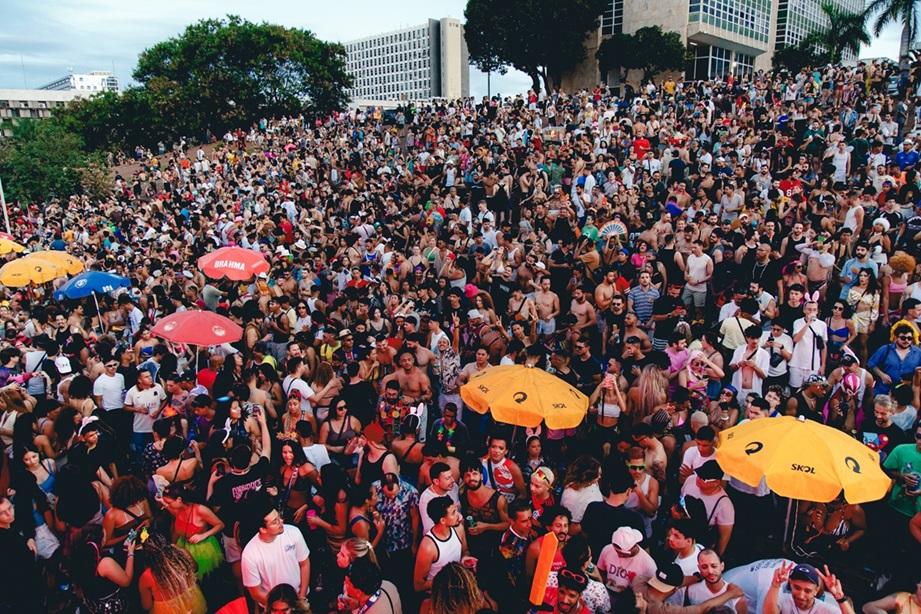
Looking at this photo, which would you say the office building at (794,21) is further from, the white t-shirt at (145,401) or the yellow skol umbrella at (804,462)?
the white t-shirt at (145,401)

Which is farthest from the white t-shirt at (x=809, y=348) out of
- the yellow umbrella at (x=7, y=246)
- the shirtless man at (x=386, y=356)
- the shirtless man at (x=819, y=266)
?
the yellow umbrella at (x=7, y=246)

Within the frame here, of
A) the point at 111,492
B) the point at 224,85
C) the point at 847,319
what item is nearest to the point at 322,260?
the point at 111,492

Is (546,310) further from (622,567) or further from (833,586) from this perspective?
(833,586)

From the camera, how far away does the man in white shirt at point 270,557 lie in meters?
4.01

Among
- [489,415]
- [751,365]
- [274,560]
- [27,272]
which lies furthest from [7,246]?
[751,365]

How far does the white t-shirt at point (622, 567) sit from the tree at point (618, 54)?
44.9 m

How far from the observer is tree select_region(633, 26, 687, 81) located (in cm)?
4191

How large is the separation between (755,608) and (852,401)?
3024 millimetres

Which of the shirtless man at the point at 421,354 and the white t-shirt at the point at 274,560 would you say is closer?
the white t-shirt at the point at 274,560

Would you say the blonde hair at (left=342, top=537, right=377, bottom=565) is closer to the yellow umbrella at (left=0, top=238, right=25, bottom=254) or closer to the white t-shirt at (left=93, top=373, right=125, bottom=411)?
the white t-shirt at (left=93, top=373, right=125, bottom=411)

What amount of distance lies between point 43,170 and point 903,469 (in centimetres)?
3447

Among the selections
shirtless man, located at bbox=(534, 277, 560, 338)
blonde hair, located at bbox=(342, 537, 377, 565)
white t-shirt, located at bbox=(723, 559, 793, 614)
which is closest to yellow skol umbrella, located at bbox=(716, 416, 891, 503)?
white t-shirt, located at bbox=(723, 559, 793, 614)

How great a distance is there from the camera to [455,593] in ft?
11.4

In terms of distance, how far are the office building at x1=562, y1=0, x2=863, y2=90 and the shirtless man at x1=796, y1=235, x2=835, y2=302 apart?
41.4m
